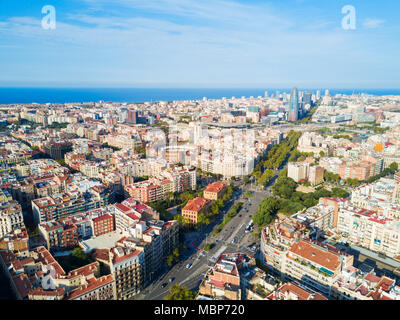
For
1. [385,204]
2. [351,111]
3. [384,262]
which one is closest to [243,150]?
Result: [385,204]

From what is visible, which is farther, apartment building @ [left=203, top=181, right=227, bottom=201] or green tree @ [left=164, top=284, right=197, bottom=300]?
apartment building @ [left=203, top=181, right=227, bottom=201]

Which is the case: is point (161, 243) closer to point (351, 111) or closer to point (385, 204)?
point (385, 204)

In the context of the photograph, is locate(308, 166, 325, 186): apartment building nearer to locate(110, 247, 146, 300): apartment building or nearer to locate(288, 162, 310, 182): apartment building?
locate(288, 162, 310, 182): apartment building

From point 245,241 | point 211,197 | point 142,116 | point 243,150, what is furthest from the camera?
point 142,116

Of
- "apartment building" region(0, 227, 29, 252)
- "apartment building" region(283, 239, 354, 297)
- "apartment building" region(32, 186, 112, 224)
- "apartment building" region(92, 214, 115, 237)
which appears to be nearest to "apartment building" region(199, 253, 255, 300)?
"apartment building" region(283, 239, 354, 297)

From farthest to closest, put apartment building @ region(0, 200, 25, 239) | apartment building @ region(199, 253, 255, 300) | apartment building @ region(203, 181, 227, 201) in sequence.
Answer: apartment building @ region(203, 181, 227, 201)
apartment building @ region(0, 200, 25, 239)
apartment building @ region(199, 253, 255, 300)

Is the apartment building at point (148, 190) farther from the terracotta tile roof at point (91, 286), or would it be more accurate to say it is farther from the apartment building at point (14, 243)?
the terracotta tile roof at point (91, 286)

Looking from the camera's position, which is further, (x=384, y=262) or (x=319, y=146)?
(x=319, y=146)

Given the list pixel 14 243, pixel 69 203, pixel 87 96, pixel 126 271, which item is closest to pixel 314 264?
pixel 126 271

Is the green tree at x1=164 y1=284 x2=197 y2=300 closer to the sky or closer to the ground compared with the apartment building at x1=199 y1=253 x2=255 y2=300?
closer to the ground
